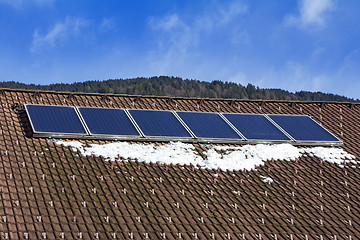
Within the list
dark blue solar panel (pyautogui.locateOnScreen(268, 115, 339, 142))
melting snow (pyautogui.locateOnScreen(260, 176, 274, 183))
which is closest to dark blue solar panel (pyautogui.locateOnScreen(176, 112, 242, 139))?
dark blue solar panel (pyautogui.locateOnScreen(268, 115, 339, 142))

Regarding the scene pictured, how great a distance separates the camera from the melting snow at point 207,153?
63.2 ft

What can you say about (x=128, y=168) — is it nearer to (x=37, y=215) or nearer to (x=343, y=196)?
(x=37, y=215)

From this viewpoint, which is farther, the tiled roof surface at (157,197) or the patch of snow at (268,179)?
the patch of snow at (268,179)

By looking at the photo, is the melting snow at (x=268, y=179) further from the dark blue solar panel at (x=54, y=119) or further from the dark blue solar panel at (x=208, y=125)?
the dark blue solar panel at (x=54, y=119)

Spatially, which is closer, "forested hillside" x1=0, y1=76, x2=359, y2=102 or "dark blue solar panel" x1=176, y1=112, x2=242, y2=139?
"dark blue solar panel" x1=176, y1=112, x2=242, y2=139

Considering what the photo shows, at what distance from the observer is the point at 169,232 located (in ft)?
50.8

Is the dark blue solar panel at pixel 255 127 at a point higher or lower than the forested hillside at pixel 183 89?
lower

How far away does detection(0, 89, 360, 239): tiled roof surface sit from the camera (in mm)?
15219

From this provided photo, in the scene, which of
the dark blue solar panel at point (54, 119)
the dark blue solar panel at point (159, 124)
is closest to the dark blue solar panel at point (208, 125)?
the dark blue solar panel at point (159, 124)

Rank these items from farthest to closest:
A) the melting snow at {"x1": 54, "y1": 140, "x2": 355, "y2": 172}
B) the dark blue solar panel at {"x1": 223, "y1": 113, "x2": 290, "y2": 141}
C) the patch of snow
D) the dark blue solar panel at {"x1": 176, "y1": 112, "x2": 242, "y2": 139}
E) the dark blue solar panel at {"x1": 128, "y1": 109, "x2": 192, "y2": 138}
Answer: the dark blue solar panel at {"x1": 223, "y1": 113, "x2": 290, "y2": 141}, the dark blue solar panel at {"x1": 176, "y1": 112, "x2": 242, "y2": 139}, the dark blue solar panel at {"x1": 128, "y1": 109, "x2": 192, "y2": 138}, the patch of snow, the melting snow at {"x1": 54, "y1": 140, "x2": 355, "y2": 172}

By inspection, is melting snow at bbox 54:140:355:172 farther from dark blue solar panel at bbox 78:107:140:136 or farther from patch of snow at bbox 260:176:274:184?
dark blue solar panel at bbox 78:107:140:136

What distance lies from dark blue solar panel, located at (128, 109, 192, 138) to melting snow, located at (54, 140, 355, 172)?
0.61 meters

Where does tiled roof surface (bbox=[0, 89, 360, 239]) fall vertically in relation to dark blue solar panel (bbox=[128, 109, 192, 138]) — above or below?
below

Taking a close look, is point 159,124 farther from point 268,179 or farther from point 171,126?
point 268,179
